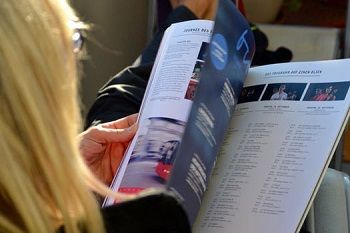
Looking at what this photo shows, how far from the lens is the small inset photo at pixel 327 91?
750 mm

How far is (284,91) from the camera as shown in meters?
0.80

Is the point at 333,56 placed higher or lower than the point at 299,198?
lower

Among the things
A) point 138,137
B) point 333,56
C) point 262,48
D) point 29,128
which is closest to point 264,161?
point 138,137

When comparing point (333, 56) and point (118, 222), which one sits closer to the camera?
point (118, 222)

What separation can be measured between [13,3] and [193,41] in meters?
0.28

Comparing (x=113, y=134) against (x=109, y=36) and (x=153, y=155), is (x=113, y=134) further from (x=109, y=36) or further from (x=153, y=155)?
(x=109, y=36)

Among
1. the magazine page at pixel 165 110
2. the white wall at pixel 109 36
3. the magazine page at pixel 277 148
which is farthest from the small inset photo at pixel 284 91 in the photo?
the white wall at pixel 109 36

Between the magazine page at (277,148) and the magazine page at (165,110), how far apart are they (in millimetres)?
90

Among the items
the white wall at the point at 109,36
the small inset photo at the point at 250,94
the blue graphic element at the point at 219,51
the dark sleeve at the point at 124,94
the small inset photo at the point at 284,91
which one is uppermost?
the blue graphic element at the point at 219,51

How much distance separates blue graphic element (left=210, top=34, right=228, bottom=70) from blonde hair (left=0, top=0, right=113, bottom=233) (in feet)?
0.54

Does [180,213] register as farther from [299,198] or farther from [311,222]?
[311,222]

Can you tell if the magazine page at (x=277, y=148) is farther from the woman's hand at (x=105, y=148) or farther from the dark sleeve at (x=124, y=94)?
the dark sleeve at (x=124, y=94)

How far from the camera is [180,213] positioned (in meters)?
0.59

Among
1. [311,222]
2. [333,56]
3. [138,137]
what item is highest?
[138,137]
